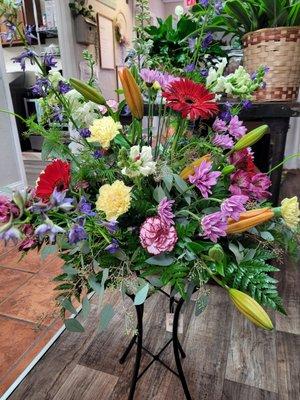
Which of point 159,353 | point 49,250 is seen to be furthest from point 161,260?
point 159,353

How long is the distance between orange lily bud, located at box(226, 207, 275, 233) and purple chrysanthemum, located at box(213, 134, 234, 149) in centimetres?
16

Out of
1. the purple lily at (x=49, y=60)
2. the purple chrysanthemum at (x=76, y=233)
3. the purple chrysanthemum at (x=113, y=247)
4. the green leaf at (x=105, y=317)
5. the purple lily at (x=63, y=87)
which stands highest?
the purple lily at (x=49, y=60)

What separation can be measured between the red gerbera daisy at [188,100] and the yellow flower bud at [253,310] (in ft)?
1.08

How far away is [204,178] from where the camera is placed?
58 centimetres

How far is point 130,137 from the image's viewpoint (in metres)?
0.69

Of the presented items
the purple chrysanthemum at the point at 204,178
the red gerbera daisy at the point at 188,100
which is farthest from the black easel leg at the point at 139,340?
the red gerbera daisy at the point at 188,100

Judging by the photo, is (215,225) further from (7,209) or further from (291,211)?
(7,209)

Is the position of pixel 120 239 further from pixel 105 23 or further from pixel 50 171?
pixel 105 23

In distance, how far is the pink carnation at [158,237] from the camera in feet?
1.88

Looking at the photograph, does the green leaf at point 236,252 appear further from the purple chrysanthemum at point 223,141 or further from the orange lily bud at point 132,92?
the orange lily bud at point 132,92

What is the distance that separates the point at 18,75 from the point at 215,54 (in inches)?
146

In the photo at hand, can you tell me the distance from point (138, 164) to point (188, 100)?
16 centimetres

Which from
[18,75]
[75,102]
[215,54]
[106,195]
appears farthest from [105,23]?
[106,195]

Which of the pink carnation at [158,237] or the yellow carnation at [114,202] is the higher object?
the yellow carnation at [114,202]
